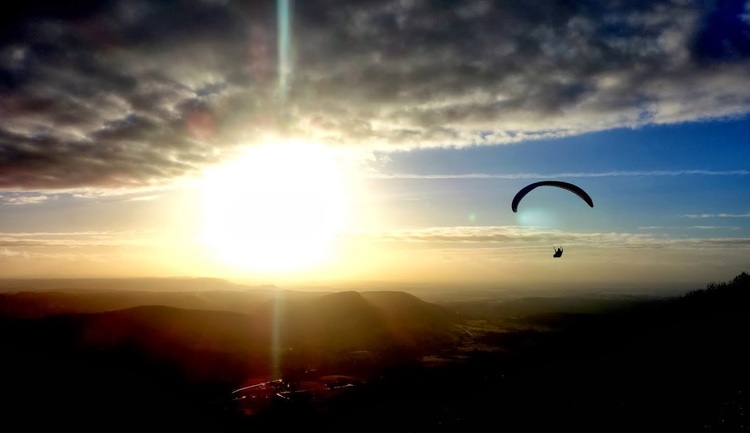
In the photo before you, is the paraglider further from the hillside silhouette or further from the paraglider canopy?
the hillside silhouette

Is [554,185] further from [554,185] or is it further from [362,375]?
[362,375]

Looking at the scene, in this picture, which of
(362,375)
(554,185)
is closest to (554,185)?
(554,185)

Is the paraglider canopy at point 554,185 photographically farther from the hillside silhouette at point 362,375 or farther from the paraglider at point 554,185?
the hillside silhouette at point 362,375

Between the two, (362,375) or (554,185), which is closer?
(554,185)

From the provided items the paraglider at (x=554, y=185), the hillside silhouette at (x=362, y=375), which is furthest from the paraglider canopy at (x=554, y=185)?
the hillside silhouette at (x=362, y=375)

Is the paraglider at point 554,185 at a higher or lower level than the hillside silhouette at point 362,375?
higher

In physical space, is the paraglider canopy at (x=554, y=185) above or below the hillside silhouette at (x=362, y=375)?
above

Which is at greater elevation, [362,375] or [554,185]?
[554,185]

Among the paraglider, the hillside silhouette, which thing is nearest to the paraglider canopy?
the paraglider
